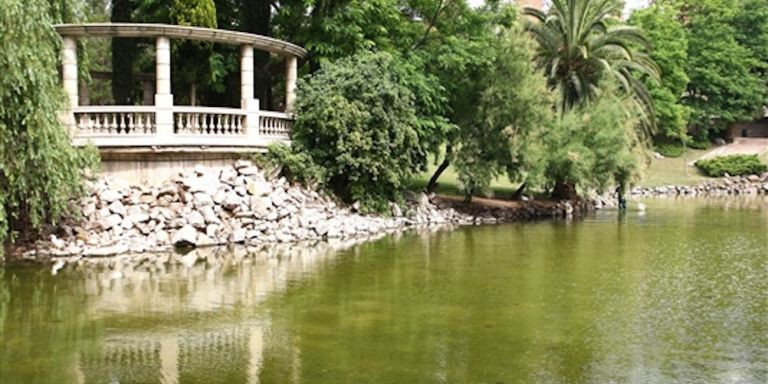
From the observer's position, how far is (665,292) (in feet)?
41.3

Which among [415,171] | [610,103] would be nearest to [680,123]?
[610,103]

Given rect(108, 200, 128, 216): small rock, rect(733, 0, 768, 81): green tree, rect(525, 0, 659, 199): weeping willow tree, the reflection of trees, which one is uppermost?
rect(733, 0, 768, 81): green tree

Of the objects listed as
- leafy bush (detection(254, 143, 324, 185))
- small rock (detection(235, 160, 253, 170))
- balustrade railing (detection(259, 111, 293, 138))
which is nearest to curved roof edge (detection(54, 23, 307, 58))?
balustrade railing (detection(259, 111, 293, 138))

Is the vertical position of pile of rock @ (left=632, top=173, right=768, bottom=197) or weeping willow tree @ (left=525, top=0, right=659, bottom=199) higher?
weeping willow tree @ (left=525, top=0, right=659, bottom=199)

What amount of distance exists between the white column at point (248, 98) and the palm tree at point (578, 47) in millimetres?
13848

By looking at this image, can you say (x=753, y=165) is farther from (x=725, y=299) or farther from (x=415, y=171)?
(x=725, y=299)

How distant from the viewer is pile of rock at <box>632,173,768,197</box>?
43281 mm

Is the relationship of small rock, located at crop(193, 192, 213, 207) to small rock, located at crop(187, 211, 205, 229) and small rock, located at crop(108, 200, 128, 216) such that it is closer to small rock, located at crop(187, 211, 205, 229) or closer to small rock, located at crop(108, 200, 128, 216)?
small rock, located at crop(187, 211, 205, 229)

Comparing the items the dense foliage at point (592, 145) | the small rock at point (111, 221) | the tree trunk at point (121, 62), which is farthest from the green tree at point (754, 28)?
the small rock at point (111, 221)

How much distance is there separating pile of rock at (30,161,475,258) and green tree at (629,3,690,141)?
A: 3408 cm

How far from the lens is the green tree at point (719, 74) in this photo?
54.2 meters

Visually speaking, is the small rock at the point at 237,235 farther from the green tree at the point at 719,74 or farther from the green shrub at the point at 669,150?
the green tree at the point at 719,74

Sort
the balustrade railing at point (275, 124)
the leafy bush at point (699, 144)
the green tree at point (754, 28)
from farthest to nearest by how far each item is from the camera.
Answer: the green tree at point (754, 28), the leafy bush at point (699, 144), the balustrade railing at point (275, 124)

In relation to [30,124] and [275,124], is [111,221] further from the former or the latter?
[275,124]
